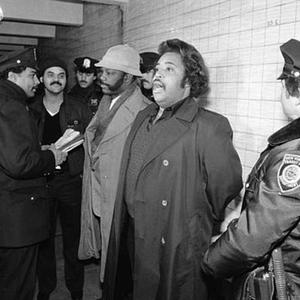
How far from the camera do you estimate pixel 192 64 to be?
67.9 inches

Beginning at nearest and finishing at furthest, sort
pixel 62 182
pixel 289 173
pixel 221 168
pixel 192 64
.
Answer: pixel 289 173 → pixel 221 168 → pixel 192 64 → pixel 62 182

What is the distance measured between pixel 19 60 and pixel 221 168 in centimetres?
120

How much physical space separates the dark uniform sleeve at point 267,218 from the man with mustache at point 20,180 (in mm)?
1087

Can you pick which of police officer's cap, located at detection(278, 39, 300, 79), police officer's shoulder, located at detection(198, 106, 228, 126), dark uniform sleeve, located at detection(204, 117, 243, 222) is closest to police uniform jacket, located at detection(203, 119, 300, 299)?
police officer's cap, located at detection(278, 39, 300, 79)

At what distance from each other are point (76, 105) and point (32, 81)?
19.2 inches

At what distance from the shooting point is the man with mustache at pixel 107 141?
2041 millimetres

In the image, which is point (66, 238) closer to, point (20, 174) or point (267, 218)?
point (20, 174)

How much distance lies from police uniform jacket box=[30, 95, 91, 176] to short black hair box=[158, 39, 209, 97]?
2.81ft

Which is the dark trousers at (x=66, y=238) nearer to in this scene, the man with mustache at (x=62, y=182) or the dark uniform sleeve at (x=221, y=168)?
the man with mustache at (x=62, y=182)

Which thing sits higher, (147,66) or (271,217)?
(147,66)

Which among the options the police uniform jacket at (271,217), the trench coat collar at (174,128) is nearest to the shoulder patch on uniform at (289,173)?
the police uniform jacket at (271,217)

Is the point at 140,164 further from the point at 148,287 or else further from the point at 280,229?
the point at 280,229

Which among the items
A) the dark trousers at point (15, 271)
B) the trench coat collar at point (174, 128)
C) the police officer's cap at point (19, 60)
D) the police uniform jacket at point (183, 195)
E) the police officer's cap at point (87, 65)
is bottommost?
the dark trousers at point (15, 271)

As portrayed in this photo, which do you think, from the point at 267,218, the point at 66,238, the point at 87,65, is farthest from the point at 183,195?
the point at 87,65
